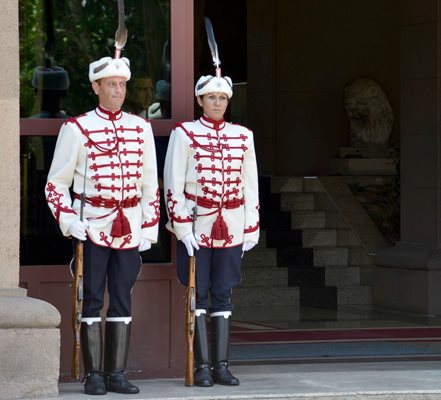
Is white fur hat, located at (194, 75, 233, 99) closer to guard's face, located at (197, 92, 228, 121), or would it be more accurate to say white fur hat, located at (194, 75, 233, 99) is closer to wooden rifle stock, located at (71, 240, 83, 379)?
Result: guard's face, located at (197, 92, 228, 121)

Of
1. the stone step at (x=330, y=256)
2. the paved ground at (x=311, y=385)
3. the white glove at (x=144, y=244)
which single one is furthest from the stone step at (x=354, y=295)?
the white glove at (x=144, y=244)

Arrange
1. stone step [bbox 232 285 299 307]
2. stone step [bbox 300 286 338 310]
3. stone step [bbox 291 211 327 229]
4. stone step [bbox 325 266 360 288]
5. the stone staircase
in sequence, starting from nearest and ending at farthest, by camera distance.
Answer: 1. stone step [bbox 232 285 299 307]
2. the stone staircase
3. stone step [bbox 300 286 338 310]
4. stone step [bbox 325 266 360 288]
5. stone step [bbox 291 211 327 229]

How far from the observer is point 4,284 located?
834 cm

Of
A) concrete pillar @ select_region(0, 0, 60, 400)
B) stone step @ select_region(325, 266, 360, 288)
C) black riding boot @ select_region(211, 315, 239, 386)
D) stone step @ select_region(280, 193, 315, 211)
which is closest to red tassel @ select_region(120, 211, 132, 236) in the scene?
concrete pillar @ select_region(0, 0, 60, 400)

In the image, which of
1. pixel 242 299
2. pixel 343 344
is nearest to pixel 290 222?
pixel 242 299

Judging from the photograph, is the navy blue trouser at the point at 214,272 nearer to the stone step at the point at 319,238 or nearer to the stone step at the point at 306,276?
the stone step at the point at 306,276

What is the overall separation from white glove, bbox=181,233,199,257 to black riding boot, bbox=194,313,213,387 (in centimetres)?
40

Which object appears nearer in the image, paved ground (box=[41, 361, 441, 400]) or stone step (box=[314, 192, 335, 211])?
paved ground (box=[41, 361, 441, 400])

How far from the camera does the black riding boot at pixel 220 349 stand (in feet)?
29.0

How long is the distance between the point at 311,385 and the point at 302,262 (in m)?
6.50

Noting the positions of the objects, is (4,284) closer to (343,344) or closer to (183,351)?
(183,351)

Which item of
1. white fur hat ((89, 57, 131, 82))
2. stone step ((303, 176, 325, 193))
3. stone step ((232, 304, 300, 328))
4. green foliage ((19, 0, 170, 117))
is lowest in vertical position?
stone step ((232, 304, 300, 328))

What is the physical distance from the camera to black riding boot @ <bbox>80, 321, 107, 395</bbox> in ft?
27.6

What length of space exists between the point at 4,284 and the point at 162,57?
1.84 m
